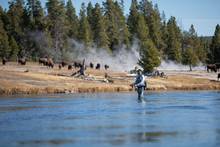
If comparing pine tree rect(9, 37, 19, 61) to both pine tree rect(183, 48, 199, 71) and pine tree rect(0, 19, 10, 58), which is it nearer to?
pine tree rect(0, 19, 10, 58)

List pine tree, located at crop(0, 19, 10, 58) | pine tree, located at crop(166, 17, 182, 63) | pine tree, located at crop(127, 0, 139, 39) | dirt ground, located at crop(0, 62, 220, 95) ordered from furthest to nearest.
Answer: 1. pine tree, located at crop(166, 17, 182, 63)
2. pine tree, located at crop(127, 0, 139, 39)
3. pine tree, located at crop(0, 19, 10, 58)
4. dirt ground, located at crop(0, 62, 220, 95)

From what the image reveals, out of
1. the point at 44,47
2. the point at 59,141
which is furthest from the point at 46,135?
the point at 44,47

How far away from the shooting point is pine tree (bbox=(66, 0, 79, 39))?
125762 mm

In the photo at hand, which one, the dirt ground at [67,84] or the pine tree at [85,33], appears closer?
the dirt ground at [67,84]

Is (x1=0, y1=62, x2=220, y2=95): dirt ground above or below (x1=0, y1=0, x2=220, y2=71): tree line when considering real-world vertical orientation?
below

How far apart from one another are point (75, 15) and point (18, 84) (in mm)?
78418

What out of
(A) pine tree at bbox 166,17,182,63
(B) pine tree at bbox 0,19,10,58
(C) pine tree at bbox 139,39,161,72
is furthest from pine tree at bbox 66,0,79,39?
(C) pine tree at bbox 139,39,161,72

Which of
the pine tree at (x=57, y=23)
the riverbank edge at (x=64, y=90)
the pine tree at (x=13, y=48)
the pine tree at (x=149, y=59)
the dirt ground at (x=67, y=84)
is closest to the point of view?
the riverbank edge at (x=64, y=90)

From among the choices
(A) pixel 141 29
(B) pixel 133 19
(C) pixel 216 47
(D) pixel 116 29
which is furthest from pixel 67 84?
(C) pixel 216 47

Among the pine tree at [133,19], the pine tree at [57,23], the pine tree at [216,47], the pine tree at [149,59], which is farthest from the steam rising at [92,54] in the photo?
the pine tree at [216,47]

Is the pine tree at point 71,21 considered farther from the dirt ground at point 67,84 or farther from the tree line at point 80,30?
the dirt ground at point 67,84

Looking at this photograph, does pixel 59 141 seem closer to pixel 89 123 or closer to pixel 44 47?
pixel 89 123

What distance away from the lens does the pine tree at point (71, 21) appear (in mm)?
125762

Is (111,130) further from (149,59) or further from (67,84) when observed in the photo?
(149,59)
